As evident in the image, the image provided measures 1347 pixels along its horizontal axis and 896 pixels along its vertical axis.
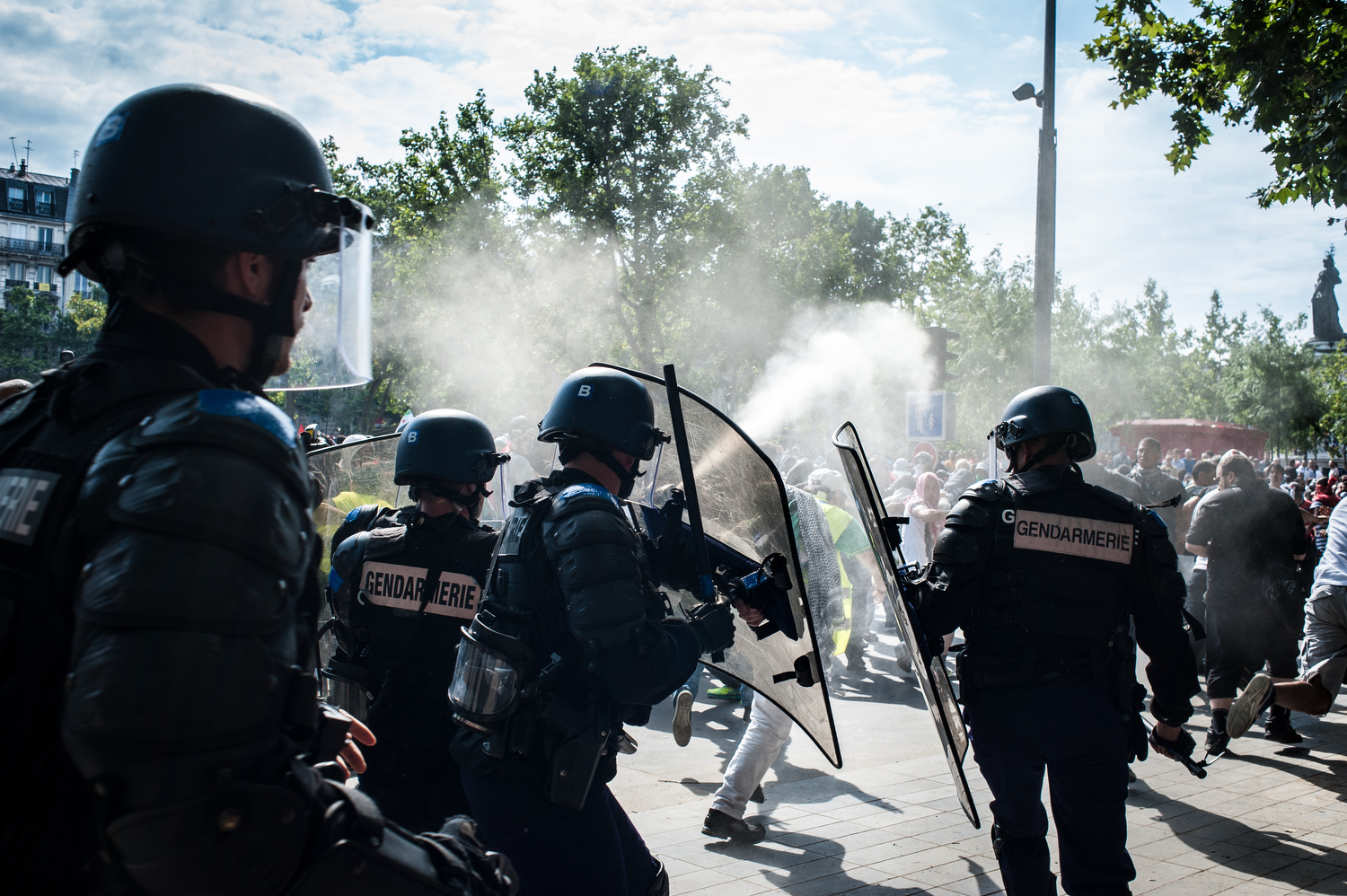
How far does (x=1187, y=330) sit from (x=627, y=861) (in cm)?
7072

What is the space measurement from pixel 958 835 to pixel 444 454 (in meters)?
3.05

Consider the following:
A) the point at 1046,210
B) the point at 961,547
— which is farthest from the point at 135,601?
the point at 1046,210

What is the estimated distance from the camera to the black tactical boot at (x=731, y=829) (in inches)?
176

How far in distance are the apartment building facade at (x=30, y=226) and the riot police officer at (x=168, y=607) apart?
91347mm

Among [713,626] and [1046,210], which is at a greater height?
[1046,210]

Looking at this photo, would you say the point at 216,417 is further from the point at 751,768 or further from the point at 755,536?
the point at 751,768

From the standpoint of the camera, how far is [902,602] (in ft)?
10.2

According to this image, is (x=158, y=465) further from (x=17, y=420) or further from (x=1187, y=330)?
(x=1187, y=330)

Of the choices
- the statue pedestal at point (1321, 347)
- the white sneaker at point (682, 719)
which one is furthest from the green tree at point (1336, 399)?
the white sneaker at point (682, 719)

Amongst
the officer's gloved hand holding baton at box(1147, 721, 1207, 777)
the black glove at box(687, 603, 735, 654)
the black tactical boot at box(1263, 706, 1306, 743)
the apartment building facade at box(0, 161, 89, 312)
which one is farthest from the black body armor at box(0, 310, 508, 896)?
the apartment building facade at box(0, 161, 89, 312)

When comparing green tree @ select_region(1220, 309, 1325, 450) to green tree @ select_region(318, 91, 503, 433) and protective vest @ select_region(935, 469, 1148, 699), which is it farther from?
protective vest @ select_region(935, 469, 1148, 699)

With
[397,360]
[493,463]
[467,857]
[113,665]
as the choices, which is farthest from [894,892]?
[397,360]

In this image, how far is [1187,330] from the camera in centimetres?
6366

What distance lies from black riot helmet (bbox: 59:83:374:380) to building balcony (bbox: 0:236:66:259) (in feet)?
309
